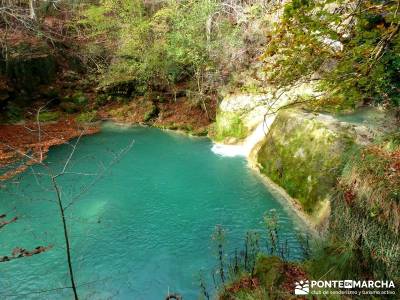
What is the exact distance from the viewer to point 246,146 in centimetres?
1340

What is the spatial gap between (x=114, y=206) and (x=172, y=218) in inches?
67.2

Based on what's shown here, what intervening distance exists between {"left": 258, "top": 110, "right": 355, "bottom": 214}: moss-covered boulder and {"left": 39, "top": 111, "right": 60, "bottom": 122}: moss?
422 inches

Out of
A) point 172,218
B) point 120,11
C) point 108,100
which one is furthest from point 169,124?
point 172,218

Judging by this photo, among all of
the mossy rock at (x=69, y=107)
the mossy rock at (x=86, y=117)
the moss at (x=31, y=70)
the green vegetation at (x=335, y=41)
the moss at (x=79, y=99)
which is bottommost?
the mossy rock at (x=86, y=117)

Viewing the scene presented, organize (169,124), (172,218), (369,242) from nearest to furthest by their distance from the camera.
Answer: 1. (369,242)
2. (172,218)
3. (169,124)

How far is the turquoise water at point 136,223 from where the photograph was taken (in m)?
6.19

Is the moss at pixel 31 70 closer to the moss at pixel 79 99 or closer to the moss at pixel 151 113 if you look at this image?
the moss at pixel 79 99

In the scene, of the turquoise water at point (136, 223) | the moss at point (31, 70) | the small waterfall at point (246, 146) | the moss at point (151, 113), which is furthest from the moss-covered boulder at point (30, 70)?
the small waterfall at point (246, 146)

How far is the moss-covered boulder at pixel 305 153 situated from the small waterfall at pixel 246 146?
55.0 inches

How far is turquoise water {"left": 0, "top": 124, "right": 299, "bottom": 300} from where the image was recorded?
20.3 ft

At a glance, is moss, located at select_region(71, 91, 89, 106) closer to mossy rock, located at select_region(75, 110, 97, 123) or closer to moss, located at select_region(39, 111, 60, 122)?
mossy rock, located at select_region(75, 110, 97, 123)

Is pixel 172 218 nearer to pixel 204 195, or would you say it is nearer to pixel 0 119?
pixel 204 195

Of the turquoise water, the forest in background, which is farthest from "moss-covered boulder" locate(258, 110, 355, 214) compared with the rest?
the forest in background

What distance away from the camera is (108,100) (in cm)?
1866
